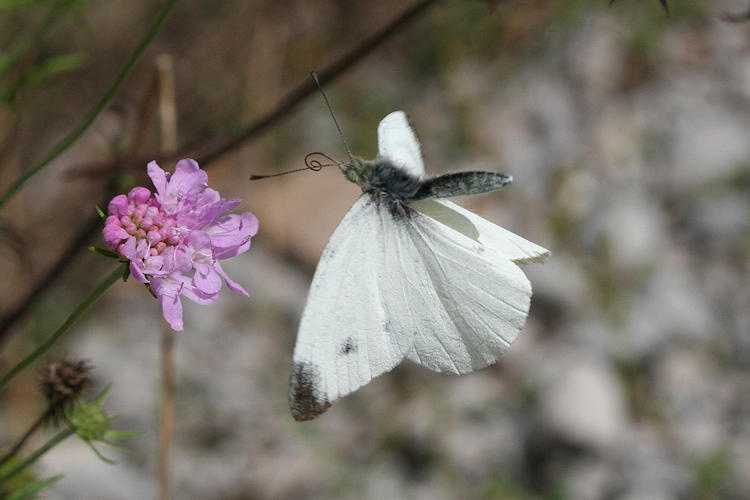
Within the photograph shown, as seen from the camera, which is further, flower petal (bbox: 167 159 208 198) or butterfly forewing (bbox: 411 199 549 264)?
butterfly forewing (bbox: 411 199 549 264)

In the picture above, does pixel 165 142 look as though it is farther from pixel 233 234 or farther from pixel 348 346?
pixel 348 346

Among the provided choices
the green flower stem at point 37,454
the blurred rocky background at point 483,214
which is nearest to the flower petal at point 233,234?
the green flower stem at point 37,454

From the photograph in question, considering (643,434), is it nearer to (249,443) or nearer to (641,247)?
(641,247)

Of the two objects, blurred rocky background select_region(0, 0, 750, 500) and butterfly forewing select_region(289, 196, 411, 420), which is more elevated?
butterfly forewing select_region(289, 196, 411, 420)

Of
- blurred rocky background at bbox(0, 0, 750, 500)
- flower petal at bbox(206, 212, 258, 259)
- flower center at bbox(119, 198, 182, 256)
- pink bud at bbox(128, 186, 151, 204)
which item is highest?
pink bud at bbox(128, 186, 151, 204)

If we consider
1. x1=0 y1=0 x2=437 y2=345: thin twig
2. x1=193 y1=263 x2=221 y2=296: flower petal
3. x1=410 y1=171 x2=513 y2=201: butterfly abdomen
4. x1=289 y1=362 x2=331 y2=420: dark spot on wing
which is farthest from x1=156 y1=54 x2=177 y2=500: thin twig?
x1=289 y1=362 x2=331 y2=420: dark spot on wing

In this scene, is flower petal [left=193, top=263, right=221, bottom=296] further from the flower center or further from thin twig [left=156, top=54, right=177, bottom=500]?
thin twig [left=156, top=54, right=177, bottom=500]

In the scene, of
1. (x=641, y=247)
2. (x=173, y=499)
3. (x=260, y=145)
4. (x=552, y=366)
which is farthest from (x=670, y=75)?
(x=173, y=499)

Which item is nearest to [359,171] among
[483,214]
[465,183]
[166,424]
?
[465,183]
